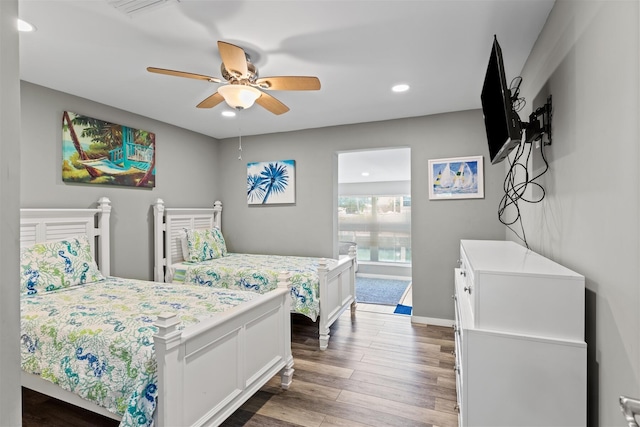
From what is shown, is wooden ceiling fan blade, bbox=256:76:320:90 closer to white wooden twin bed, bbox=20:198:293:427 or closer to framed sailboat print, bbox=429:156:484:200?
white wooden twin bed, bbox=20:198:293:427

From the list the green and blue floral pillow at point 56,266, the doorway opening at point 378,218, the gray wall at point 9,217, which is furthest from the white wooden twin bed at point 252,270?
the gray wall at point 9,217

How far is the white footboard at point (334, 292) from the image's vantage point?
3.15 meters

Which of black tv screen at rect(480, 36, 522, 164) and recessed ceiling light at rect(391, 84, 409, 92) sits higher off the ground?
recessed ceiling light at rect(391, 84, 409, 92)

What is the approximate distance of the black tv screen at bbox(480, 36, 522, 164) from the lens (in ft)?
5.07

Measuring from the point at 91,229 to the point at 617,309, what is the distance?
3.86 m

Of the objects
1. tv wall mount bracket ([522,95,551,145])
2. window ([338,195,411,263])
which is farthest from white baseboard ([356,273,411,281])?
tv wall mount bracket ([522,95,551,145])

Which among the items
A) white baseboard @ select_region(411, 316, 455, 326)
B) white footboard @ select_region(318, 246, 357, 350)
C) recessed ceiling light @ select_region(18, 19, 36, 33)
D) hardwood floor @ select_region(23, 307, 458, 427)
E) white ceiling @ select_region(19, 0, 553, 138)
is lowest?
hardwood floor @ select_region(23, 307, 458, 427)

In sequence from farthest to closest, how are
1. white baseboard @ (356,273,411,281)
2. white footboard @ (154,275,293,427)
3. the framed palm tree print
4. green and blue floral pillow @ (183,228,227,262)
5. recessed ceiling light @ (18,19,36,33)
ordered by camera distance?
white baseboard @ (356,273,411,281) → the framed palm tree print → green and blue floral pillow @ (183,228,227,262) → recessed ceiling light @ (18,19,36,33) → white footboard @ (154,275,293,427)

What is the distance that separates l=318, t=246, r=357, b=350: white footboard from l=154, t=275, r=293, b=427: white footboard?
0.73 metres

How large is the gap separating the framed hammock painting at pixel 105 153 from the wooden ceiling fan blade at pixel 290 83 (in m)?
2.06

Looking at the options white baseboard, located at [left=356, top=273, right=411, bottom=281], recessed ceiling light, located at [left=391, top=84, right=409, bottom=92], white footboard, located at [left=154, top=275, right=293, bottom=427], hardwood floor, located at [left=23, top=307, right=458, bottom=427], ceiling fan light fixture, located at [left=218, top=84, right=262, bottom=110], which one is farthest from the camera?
white baseboard, located at [left=356, top=273, right=411, bottom=281]

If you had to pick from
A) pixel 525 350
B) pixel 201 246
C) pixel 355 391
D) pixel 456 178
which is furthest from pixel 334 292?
pixel 525 350

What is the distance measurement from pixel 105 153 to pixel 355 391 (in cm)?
333

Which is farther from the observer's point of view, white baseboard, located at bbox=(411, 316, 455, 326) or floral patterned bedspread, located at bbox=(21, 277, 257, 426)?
white baseboard, located at bbox=(411, 316, 455, 326)
